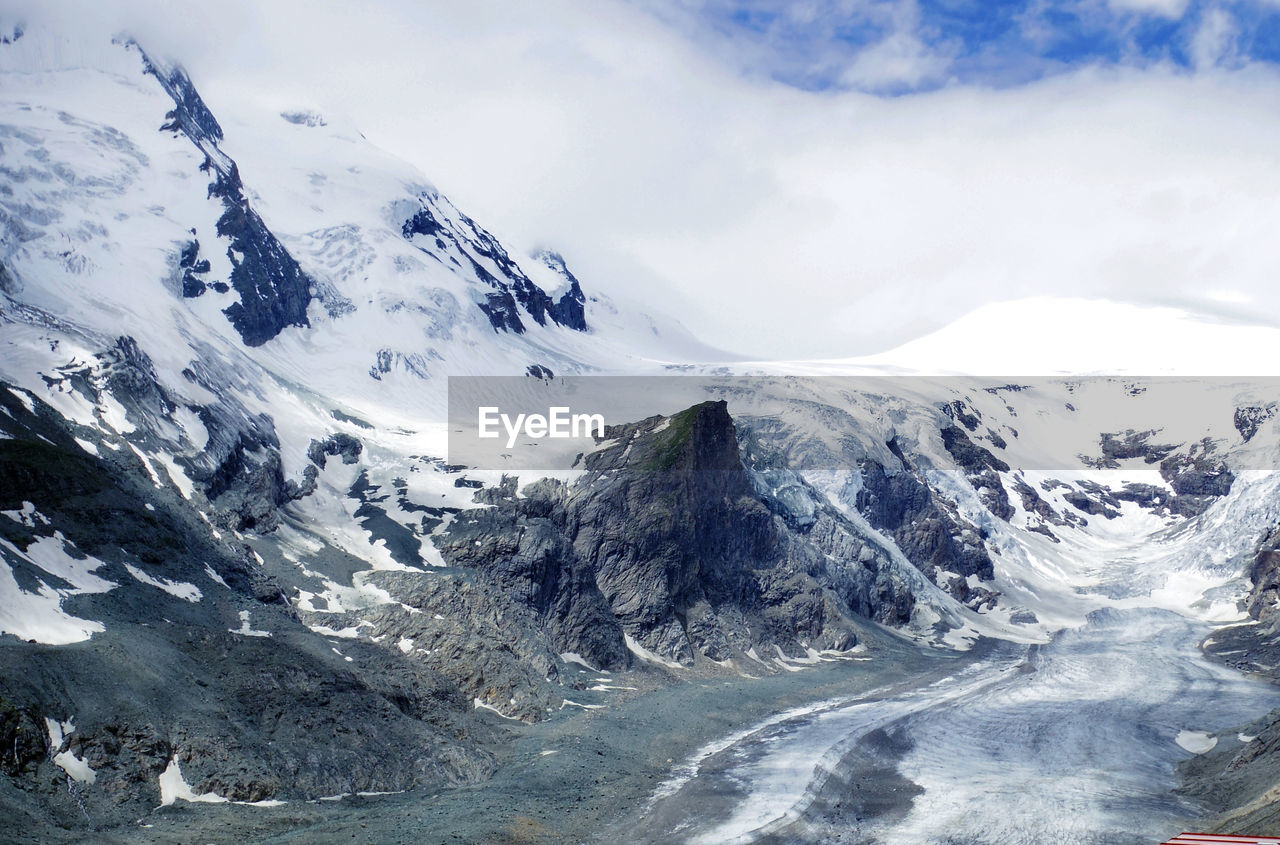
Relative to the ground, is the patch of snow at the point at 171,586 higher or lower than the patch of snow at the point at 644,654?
higher

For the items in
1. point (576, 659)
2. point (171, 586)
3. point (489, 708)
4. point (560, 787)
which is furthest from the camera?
point (576, 659)

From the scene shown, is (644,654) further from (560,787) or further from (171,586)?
(171,586)

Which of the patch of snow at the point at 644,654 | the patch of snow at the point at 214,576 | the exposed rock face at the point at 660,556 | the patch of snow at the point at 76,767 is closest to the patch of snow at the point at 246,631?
the patch of snow at the point at 214,576

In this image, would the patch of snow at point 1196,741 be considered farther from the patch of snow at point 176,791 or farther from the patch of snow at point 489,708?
the patch of snow at point 176,791

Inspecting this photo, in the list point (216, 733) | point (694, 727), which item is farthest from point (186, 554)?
point (694, 727)

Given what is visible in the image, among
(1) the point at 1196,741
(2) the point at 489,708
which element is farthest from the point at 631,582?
(1) the point at 1196,741

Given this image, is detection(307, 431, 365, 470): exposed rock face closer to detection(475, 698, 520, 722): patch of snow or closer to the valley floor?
the valley floor

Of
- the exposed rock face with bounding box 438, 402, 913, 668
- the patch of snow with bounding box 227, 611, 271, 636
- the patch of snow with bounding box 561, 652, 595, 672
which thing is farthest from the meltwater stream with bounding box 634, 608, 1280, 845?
the patch of snow with bounding box 227, 611, 271, 636

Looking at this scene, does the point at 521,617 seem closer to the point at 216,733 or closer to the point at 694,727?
the point at 694,727
